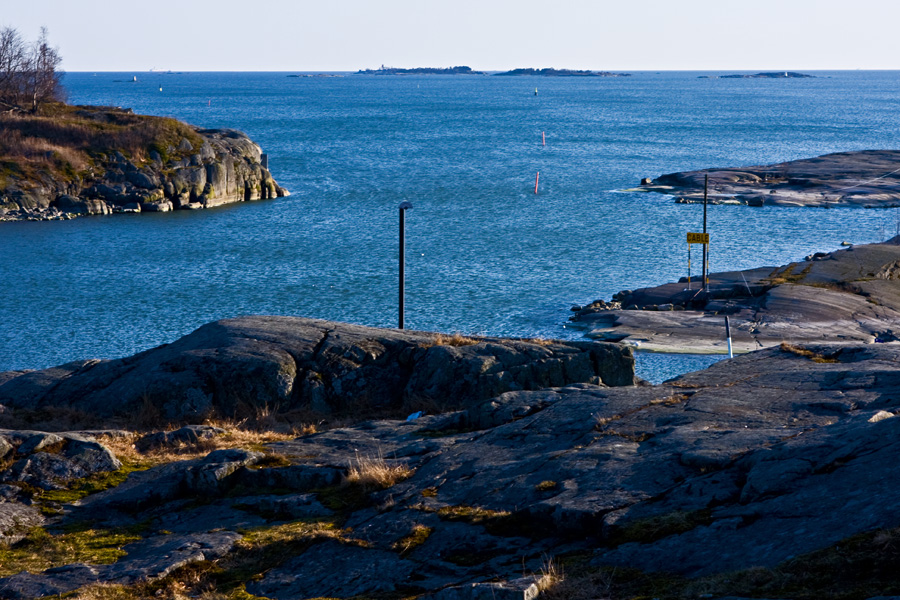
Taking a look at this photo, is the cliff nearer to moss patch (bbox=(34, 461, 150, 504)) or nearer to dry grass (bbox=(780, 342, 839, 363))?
moss patch (bbox=(34, 461, 150, 504))

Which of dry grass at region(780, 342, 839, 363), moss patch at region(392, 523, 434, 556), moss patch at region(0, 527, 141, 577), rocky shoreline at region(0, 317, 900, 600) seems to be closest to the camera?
rocky shoreline at region(0, 317, 900, 600)

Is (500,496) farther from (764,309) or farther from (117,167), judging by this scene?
(117,167)

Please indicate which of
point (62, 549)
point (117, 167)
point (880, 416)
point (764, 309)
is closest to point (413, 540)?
point (62, 549)

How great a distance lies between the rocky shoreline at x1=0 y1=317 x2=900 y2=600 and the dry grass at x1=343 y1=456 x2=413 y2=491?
0.02m

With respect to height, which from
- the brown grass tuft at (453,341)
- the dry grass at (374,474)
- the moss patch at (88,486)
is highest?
the brown grass tuft at (453,341)

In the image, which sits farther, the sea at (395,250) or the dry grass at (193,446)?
the sea at (395,250)

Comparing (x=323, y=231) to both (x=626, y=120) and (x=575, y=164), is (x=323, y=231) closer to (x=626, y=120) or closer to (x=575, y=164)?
(x=575, y=164)

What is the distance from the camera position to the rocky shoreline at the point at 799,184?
2921 inches

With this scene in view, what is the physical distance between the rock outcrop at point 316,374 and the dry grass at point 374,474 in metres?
5.21

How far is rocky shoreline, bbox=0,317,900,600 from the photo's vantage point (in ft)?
25.4

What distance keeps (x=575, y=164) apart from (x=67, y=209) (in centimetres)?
5576

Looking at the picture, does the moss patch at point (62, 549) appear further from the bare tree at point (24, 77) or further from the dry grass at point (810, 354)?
the bare tree at point (24, 77)

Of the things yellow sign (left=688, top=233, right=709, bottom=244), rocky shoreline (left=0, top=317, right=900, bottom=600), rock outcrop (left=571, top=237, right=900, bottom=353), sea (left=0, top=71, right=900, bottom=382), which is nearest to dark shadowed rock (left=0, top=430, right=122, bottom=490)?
rocky shoreline (left=0, top=317, right=900, bottom=600)

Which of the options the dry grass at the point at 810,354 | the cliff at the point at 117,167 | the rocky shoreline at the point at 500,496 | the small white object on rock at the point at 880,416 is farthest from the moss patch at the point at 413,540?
the cliff at the point at 117,167
